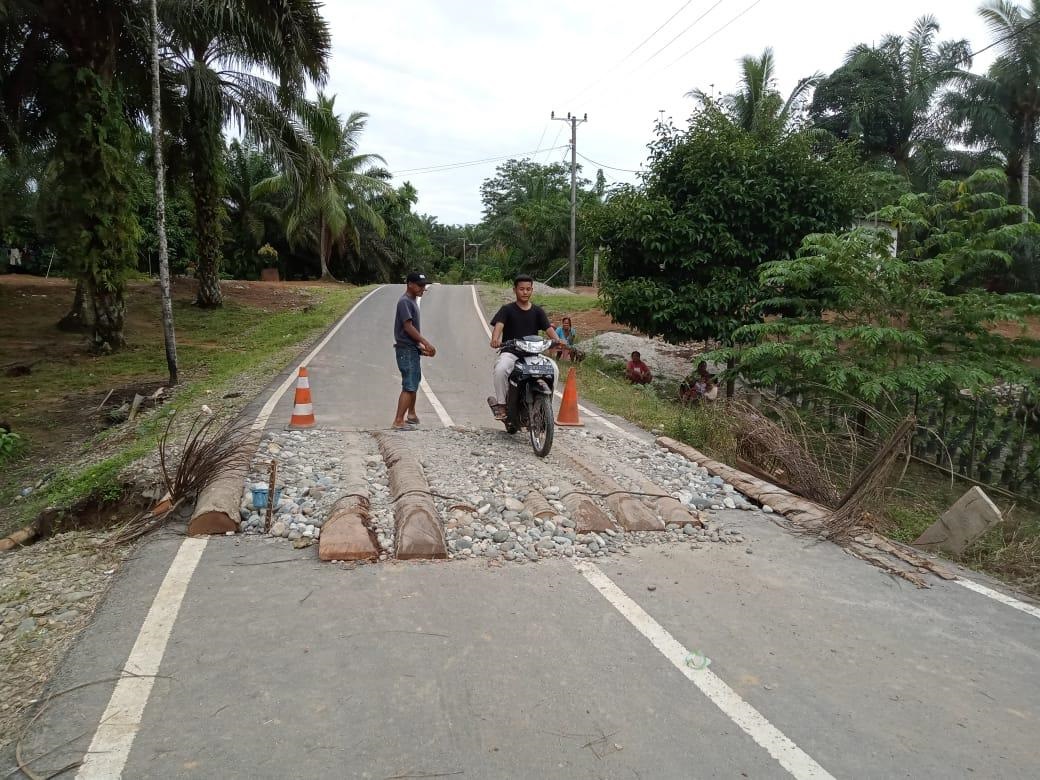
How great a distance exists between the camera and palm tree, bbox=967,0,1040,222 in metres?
29.8

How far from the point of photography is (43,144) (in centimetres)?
1989

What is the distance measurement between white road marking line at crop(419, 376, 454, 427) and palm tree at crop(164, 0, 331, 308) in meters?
8.39

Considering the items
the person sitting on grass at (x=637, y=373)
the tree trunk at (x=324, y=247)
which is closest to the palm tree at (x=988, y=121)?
the person sitting on grass at (x=637, y=373)

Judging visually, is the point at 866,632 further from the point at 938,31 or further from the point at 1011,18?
the point at 938,31

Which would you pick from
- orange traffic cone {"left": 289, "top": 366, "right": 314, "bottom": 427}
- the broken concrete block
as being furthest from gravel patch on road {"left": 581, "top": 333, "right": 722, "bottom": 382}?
the broken concrete block

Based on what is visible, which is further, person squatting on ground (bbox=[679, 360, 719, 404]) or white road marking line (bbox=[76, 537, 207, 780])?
person squatting on ground (bbox=[679, 360, 719, 404])

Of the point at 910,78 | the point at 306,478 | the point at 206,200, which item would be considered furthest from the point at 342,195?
the point at 306,478

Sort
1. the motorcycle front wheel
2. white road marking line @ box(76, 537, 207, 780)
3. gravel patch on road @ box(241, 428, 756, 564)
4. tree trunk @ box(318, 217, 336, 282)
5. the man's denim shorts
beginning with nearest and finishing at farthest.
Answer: white road marking line @ box(76, 537, 207, 780), gravel patch on road @ box(241, 428, 756, 564), the motorcycle front wheel, the man's denim shorts, tree trunk @ box(318, 217, 336, 282)

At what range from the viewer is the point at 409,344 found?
8.17 m

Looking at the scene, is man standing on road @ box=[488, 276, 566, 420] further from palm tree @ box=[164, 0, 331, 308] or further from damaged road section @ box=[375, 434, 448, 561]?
palm tree @ box=[164, 0, 331, 308]

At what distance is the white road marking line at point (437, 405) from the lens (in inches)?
357

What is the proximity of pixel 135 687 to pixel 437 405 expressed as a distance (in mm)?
7347

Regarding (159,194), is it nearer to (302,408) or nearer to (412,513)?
(302,408)

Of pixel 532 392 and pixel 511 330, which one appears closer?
pixel 532 392
